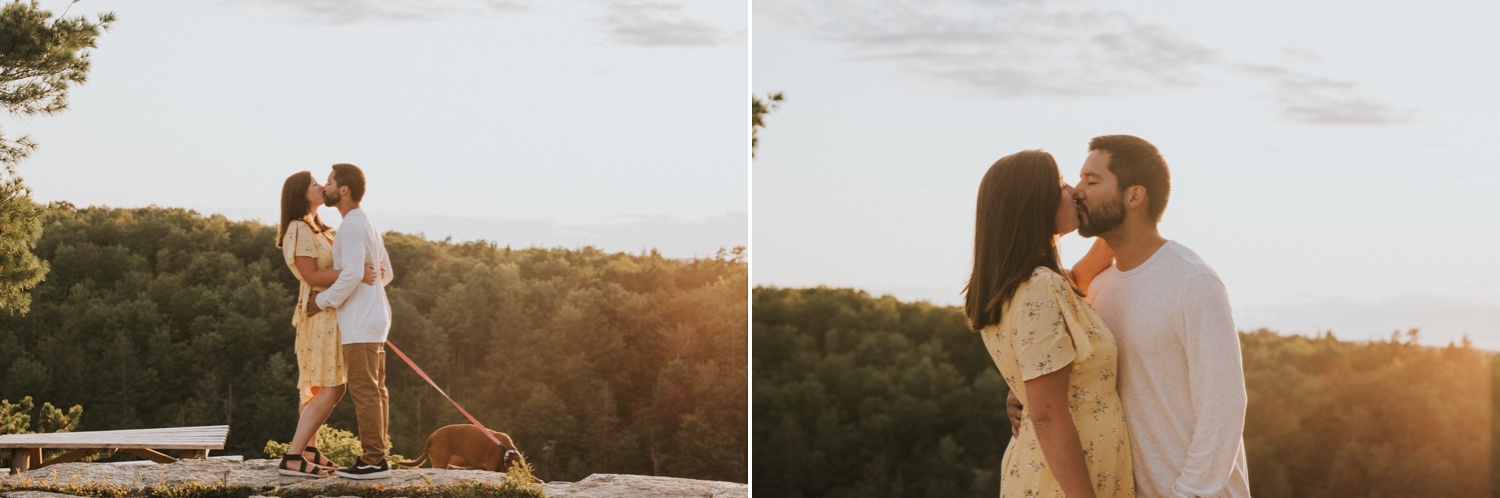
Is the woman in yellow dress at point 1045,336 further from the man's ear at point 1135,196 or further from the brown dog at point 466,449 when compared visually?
the brown dog at point 466,449

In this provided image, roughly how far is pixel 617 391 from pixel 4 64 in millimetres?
4240

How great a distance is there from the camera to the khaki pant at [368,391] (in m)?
4.60

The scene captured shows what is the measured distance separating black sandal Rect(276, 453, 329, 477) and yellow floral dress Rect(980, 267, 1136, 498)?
347 cm

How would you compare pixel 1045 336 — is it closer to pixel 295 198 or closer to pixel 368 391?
pixel 368 391

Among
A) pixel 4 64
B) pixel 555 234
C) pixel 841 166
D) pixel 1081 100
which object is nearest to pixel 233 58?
pixel 4 64

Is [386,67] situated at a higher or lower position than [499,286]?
higher

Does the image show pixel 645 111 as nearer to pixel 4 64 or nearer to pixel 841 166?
pixel 841 166

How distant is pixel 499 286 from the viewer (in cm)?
872

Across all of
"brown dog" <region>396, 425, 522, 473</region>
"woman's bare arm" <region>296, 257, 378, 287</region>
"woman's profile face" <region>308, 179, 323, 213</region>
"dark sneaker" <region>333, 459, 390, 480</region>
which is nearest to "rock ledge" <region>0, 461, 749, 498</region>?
"dark sneaker" <region>333, 459, 390, 480</region>

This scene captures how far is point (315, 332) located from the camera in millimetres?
4656

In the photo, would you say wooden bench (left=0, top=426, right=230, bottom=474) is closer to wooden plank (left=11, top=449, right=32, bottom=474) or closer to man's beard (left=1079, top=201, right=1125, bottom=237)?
wooden plank (left=11, top=449, right=32, bottom=474)

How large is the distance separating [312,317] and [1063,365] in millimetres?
3540

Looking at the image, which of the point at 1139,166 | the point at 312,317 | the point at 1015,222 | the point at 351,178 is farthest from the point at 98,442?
the point at 1139,166

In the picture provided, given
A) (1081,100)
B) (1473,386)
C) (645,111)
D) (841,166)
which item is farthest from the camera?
(645,111)
